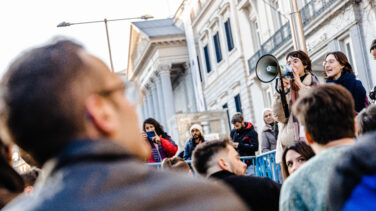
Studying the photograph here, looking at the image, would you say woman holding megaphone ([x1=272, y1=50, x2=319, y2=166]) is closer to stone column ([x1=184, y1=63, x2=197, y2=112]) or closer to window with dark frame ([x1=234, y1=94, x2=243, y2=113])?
window with dark frame ([x1=234, y1=94, x2=243, y2=113])

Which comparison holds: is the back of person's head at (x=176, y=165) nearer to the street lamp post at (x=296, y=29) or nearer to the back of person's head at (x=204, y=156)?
the back of person's head at (x=204, y=156)

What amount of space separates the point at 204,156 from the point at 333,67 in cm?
264

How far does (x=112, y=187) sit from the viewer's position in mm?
1345

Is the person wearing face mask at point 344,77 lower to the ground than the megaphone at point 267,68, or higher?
lower

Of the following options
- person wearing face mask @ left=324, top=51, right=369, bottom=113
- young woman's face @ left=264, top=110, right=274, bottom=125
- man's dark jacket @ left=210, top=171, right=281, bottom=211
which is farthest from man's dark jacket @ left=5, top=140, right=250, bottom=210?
young woman's face @ left=264, top=110, right=274, bottom=125

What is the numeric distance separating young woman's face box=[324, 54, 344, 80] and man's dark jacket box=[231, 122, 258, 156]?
13.6 ft

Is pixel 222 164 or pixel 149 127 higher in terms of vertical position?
pixel 149 127

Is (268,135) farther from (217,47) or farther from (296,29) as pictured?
(217,47)

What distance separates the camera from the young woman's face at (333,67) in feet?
21.8

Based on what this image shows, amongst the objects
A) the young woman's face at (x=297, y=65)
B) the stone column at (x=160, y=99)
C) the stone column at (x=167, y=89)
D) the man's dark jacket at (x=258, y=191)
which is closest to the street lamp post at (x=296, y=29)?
the young woman's face at (x=297, y=65)

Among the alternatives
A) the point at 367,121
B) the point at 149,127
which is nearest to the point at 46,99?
the point at 367,121

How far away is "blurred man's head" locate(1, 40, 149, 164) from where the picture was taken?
1.42 metres

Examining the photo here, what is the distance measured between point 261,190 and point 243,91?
93.2 ft

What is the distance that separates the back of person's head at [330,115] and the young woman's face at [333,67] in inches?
143
